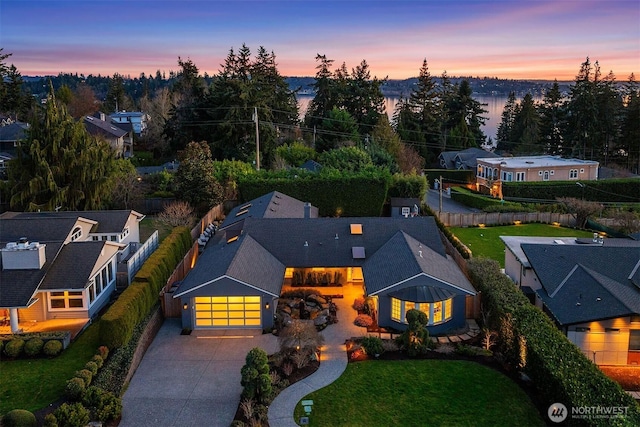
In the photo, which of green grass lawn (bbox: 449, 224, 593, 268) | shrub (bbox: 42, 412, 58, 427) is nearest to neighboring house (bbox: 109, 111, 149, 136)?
green grass lawn (bbox: 449, 224, 593, 268)

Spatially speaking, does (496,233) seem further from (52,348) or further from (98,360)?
(52,348)

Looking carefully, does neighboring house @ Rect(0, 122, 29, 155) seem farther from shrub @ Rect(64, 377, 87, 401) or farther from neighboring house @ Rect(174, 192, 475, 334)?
shrub @ Rect(64, 377, 87, 401)

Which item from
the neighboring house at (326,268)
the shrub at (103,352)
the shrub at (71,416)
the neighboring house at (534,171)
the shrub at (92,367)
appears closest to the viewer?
the shrub at (71,416)

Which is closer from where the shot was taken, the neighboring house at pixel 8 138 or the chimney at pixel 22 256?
the chimney at pixel 22 256

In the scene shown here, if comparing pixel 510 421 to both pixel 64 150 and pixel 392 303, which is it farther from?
pixel 64 150

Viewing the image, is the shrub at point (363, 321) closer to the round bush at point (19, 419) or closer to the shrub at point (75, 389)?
the shrub at point (75, 389)

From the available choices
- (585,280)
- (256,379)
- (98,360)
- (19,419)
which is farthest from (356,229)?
(19,419)

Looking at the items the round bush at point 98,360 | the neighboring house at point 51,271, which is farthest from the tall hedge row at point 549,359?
the neighboring house at point 51,271

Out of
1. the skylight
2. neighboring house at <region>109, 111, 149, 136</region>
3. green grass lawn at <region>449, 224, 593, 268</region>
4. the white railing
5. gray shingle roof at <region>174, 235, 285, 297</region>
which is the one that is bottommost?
green grass lawn at <region>449, 224, 593, 268</region>
